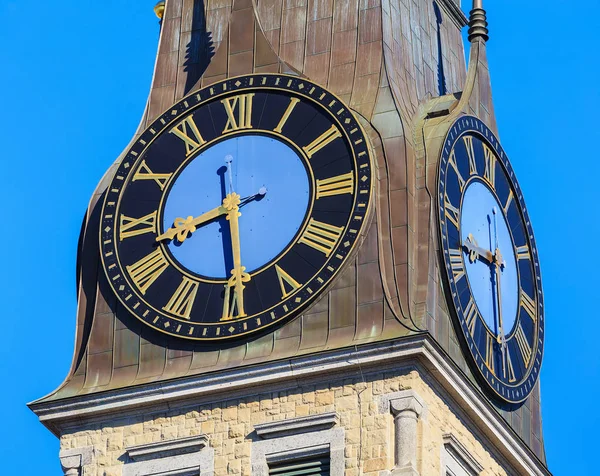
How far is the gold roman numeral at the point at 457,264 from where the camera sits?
36.0 meters

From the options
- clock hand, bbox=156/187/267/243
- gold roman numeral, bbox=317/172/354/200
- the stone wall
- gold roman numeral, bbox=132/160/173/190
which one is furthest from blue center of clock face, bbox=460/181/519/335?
gold roman numeral, bbox=132/160/173/190

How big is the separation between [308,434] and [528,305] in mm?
4680

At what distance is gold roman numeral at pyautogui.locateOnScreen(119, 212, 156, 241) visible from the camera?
120 feet

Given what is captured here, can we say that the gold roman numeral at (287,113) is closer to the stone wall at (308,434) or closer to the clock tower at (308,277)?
the clock tower at (308,277)

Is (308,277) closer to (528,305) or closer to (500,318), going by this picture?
(500,318)

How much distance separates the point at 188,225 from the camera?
120 feet

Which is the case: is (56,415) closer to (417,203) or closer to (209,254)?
(209,254)

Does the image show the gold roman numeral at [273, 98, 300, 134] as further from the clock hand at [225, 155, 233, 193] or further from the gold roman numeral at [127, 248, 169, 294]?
the gold roman numeral at [127, 248, 169, 294]

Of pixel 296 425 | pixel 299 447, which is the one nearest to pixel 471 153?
pixel 296 425

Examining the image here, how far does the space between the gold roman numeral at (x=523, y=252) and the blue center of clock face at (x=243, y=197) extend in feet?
11.9

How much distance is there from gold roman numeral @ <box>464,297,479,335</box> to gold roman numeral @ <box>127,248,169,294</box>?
155 inches

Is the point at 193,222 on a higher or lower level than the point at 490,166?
lower

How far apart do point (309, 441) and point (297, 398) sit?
2.09 feet

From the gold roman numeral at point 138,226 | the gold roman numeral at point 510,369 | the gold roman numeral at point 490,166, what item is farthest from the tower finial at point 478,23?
the gold roman numeral at point 138,226
